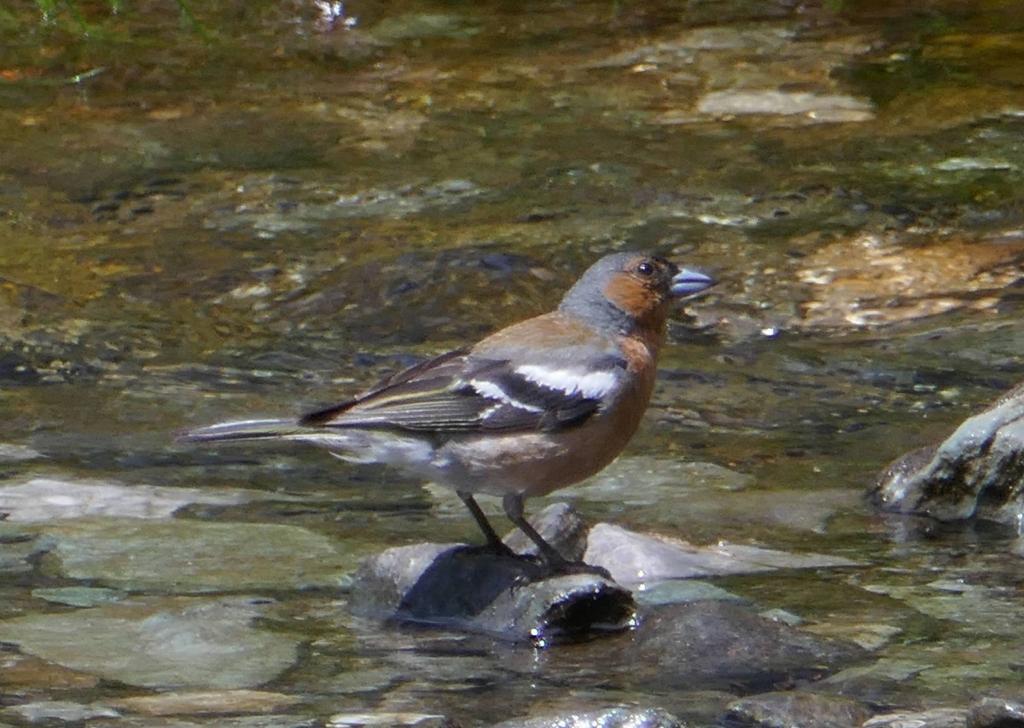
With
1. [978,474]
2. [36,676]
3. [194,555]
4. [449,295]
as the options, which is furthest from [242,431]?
[449,295]

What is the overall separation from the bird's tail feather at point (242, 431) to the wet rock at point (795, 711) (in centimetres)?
176

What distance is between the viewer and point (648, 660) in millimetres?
4754

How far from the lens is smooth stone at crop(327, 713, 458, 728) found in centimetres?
411

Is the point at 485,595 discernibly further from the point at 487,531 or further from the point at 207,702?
the point at 207,702

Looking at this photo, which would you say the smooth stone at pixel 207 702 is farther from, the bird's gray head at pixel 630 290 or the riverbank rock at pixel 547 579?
the bird's gray head at pixel 630 290

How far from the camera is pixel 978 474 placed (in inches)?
234

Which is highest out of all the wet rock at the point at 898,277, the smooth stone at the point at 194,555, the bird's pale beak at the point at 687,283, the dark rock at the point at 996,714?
the bird's pale beak at the point at 687,283

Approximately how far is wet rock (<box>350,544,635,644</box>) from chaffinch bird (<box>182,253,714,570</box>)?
212 millimetres

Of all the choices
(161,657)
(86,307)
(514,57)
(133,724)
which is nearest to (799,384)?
(86,307)

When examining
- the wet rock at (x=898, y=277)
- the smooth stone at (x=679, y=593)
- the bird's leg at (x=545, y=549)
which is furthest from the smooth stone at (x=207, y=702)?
the wet rock at (x=898, y=277)

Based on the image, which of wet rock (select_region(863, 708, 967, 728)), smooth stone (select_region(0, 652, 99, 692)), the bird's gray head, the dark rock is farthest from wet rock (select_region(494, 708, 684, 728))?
the bird's gray head

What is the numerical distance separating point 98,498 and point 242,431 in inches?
38.1

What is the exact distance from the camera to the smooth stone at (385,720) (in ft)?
13.5

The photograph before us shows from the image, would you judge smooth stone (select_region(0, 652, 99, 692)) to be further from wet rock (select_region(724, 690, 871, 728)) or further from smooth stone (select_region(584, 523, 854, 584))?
smooth stone (select_region(584, 523, 854, 584))
